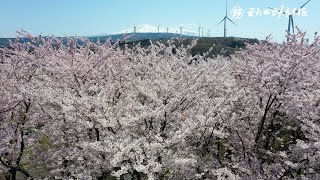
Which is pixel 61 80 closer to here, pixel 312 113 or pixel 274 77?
pixel 274 77

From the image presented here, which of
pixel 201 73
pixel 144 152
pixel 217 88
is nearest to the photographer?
pixel 144 152

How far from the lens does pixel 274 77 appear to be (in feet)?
45.8

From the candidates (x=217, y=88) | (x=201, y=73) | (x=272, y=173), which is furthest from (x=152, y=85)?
(x=272, y=173)

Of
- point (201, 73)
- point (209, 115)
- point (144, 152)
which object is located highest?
point (201, 73)

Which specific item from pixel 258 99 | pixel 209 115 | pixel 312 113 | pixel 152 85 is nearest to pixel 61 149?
pixel 152 85

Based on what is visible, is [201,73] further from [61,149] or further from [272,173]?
[61,149]

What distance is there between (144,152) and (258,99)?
5693 mm

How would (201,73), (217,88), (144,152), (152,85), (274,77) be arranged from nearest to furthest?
(144,152) < (274,77) < (152,85) < (201,73) < (217,88)

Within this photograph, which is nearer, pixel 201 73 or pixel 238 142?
pixel 238 142

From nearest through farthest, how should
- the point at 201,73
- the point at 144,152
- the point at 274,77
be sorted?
1. the point at 144,152
2. the point at 274,77
3. the point at 201,73

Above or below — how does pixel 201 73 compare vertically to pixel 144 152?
above

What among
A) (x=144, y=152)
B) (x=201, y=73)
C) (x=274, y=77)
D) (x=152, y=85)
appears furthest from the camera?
(x=201, y=73)

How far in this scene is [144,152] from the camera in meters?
12.8

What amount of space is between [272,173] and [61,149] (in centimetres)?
838
